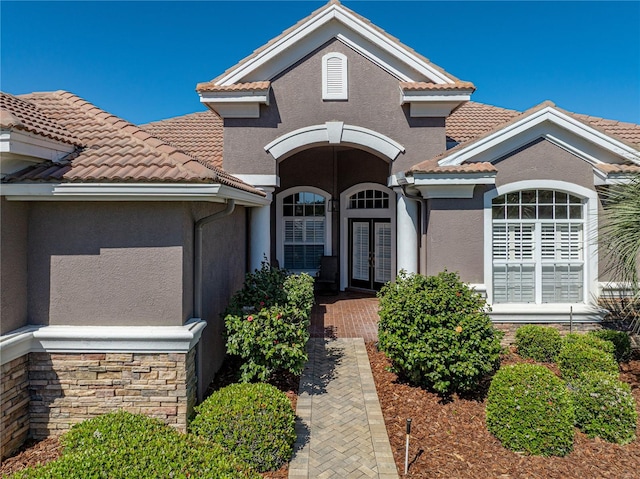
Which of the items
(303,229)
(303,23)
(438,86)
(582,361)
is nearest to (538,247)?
(582,361)

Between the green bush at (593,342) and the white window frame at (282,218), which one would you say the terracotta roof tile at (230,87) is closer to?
the white window frame at (282,218)

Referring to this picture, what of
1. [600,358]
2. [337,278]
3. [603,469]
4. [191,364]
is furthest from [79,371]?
[337,278]

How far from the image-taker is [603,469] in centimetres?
578

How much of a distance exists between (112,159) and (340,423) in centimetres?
580

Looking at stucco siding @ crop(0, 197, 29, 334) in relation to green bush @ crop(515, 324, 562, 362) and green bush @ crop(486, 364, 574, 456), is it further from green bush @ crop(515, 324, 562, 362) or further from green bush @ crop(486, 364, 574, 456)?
green bush @ crop(515, 324, 562, 362)

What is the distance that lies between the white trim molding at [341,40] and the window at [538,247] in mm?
4019

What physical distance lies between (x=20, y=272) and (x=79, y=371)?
1819 millimetres

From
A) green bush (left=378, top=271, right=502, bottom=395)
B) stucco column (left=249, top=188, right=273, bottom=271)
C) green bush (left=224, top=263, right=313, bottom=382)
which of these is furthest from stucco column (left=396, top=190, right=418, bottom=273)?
green bush (left=224, top=263, right=313, bottom=382)

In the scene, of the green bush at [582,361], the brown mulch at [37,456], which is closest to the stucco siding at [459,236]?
the green bush at [582,361]

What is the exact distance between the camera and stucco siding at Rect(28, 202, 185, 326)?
6168 mm

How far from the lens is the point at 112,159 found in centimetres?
630

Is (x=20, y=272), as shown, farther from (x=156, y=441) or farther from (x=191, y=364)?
(x=156, y=441)

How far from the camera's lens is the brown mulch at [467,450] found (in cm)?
561

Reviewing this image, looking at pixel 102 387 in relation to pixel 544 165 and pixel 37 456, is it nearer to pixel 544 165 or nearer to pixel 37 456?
pixel 37 456
